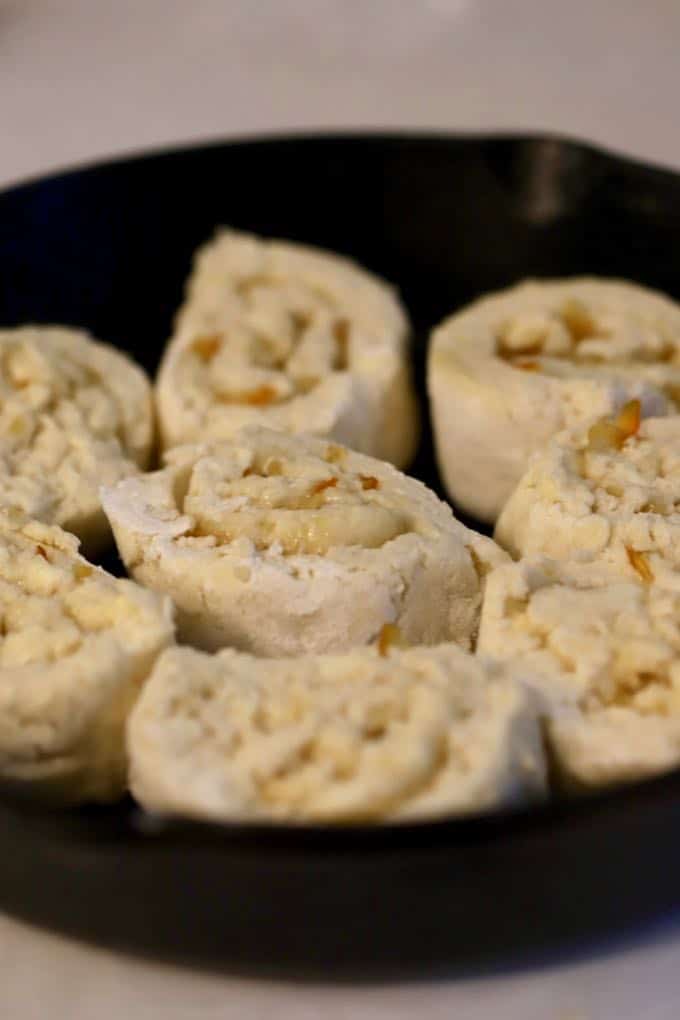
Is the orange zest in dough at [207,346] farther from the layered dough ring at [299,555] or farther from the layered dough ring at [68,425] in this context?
the layered dough ring at [299,555]

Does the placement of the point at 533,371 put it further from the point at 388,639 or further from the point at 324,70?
the point at 324,70

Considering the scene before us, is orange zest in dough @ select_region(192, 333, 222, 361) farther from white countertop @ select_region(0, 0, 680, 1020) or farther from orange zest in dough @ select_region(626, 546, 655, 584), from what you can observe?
white countertop @ select_region(0, 0, 680, 1020)

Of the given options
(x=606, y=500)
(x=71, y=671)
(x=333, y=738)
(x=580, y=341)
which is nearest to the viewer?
(x=333, y=738)

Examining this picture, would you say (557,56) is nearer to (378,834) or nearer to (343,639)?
(343,639)

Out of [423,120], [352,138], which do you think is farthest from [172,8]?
[352,138]

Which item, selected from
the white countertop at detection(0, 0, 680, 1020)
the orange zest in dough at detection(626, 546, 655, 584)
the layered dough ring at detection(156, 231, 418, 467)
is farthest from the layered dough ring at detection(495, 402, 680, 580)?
the white countertop at detection(0, 0, 680, 1020)

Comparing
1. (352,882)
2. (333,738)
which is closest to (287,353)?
(333,738)
